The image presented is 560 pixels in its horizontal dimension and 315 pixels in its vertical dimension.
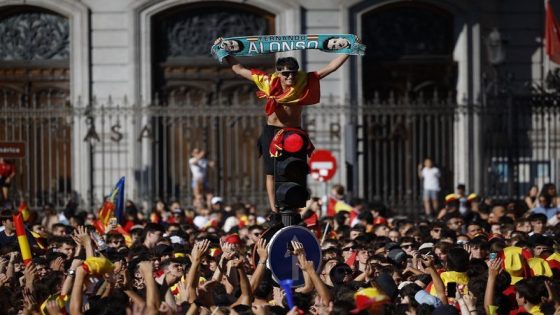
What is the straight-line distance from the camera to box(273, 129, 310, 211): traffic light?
38.4ft

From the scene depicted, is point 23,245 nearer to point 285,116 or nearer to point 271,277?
point 285,116

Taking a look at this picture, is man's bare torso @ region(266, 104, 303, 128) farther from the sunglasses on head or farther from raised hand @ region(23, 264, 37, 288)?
raised hand @ region(23, 264, 37, 288)

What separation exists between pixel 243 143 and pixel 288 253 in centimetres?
1751

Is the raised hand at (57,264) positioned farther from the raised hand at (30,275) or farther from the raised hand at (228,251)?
the raised hand at (228,251)

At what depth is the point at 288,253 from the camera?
1145 cm

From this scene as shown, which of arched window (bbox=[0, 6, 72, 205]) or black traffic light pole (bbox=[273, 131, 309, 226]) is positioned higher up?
arched window (bbox=[0, 6, 72, 205])

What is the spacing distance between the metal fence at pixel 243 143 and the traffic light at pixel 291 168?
14.8 meters

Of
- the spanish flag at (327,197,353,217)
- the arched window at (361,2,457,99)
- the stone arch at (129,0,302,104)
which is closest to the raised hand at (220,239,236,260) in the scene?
the spanish flag at (327,197,353,217)

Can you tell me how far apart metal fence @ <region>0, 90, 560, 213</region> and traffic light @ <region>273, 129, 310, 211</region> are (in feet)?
48.7

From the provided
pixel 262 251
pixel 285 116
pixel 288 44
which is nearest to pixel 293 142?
pixel 285 116

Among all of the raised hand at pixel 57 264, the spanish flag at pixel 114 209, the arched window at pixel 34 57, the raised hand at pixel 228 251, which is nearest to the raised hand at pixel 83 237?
the raised hand at pixel 57 264

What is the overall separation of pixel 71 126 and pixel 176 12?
3.61m

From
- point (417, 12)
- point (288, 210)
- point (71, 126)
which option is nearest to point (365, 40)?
point (417, 12)

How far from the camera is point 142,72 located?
1185 inches
